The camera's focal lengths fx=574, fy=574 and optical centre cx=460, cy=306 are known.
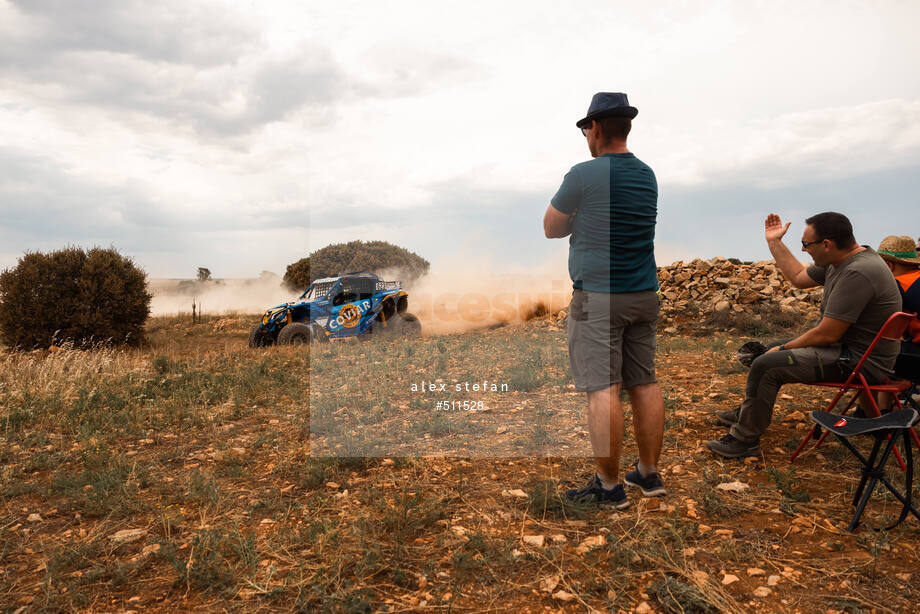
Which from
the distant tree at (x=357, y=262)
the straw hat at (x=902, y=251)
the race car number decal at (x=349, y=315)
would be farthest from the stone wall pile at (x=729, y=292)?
the distant tree at (x=357, y=262)

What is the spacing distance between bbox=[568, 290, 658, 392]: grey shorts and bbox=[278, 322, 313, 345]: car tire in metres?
9.63

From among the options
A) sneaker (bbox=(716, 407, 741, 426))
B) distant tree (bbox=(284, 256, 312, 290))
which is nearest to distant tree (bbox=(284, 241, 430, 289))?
distant tree (bbox=(284, 256, 312, 290))

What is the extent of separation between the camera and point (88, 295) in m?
15.3

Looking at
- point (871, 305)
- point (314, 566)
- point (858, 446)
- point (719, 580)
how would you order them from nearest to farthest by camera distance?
point (719, 580), point (314, 566), point (871, 305), point (858, 446)

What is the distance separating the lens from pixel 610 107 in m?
3.19

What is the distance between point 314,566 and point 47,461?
134 inches

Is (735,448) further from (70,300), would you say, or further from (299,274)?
(299,274)

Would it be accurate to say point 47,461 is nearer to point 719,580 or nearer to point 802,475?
point 719,580

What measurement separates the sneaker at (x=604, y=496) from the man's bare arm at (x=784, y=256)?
2219 millimetres

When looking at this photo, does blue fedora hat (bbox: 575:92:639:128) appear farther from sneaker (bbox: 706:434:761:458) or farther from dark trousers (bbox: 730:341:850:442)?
sneaker (bbox: 706:434:761:458)

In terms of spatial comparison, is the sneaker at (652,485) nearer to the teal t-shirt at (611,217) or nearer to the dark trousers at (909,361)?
the teal t-shirt at (611,217)

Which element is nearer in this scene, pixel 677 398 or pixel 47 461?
pixel 47 461

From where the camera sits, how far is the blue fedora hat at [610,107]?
319 centimetres

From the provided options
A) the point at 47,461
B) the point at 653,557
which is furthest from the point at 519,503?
the point at 47,461
